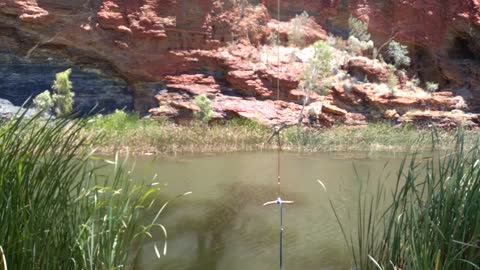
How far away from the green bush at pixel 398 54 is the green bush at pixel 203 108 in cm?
1256

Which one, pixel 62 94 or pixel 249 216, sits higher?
pixel 62 94

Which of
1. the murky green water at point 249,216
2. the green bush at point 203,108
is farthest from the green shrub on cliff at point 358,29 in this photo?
the murky green water at point 249,216

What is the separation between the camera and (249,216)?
8.65 m

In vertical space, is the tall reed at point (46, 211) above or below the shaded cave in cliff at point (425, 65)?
below

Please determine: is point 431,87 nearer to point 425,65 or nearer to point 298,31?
point 425,65

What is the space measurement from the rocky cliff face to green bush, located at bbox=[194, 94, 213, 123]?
80 cm

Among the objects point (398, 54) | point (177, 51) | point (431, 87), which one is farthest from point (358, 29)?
point (177, 51)

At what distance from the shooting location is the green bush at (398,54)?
94.3 ft

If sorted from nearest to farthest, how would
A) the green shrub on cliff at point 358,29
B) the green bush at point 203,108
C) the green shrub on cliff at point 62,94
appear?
1. the green shrub on cliff at point 62,94
2. the green bush at point 203,108
3. the green shrub on cliff at point 358,29

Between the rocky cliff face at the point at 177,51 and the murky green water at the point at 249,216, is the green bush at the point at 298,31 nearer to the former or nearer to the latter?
the rocky cliff face at the point at 177,51

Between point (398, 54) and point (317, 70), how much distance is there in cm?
642

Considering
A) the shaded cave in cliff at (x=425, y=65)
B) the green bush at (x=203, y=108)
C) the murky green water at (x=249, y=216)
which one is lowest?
the murky green water at (x=249, y=216)

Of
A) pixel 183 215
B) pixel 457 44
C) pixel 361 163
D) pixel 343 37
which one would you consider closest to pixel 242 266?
pixel 183 215

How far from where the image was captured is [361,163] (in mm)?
14789
